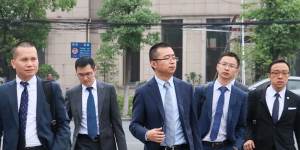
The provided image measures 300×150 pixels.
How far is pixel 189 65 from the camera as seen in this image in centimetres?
3472

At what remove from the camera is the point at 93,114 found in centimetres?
609

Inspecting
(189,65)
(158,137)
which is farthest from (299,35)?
(158,137)

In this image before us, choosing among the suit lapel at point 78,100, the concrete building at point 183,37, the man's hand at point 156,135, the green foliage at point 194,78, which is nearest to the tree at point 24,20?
the concrete building at point 183,37

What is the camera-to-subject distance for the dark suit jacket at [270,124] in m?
5.78

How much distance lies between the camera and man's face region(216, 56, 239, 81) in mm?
5750

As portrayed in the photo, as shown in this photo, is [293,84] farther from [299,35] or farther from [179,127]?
[179,127]

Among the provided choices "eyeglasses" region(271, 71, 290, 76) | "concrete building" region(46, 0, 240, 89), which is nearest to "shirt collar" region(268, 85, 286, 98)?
"eyeglasses" region(271, 71, 290, 76)

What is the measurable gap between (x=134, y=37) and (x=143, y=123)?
Answer: 18557mm

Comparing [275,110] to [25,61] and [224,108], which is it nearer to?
[224,108]

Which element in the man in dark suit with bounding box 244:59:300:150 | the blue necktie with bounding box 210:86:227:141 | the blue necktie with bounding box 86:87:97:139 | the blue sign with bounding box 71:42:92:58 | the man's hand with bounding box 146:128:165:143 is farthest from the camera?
the blue sign with bounding box 71:42:92:58

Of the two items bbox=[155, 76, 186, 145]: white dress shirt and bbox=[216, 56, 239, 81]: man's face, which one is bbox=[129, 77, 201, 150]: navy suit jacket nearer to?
bbox=[155, 76, 186, 145]: white dress shirt

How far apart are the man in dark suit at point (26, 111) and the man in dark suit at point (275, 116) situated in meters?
2.17

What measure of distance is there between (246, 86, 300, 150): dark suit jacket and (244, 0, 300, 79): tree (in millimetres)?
15130

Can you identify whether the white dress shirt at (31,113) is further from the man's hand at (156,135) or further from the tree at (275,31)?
the tree at (275,31)
